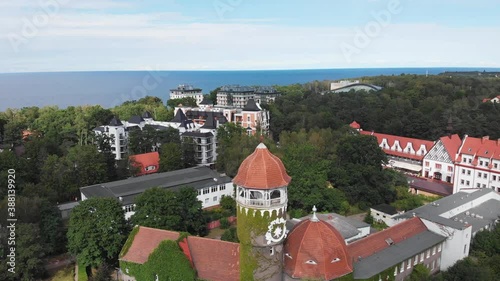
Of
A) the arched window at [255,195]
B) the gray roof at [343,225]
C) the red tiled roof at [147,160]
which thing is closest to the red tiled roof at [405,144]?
the gray roof at [343,225]

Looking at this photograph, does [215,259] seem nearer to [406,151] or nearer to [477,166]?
[477,166]

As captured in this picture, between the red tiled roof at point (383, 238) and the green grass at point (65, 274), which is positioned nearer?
the red tiled roof at point (383, 238)

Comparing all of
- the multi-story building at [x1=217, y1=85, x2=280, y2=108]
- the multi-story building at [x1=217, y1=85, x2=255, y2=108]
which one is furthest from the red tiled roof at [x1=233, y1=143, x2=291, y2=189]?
the multi-story building at [x1=217, y1=85, x2=255, y2=108]

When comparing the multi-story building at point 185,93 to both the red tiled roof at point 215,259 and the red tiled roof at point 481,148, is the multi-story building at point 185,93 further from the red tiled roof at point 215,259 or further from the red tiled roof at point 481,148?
the red tiled roof at point 215,259

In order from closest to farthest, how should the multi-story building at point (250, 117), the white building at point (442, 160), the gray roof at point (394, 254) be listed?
the gray roof at point (394, 254), the white building at point (442, 160), the multi-story building at point (250, 117)

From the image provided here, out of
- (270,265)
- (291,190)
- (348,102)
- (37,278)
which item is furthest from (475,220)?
(348,102)

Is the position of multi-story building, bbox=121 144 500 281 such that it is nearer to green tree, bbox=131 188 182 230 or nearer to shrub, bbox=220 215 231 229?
green tree, bbox=131 188 182 230
